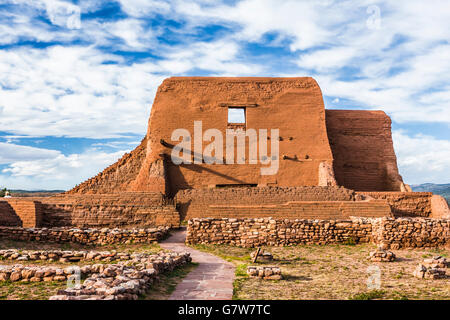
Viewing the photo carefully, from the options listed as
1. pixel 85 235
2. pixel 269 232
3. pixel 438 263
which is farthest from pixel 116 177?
pixel 438 263

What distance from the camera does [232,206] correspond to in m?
17.8

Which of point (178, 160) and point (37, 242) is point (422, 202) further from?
point (37, 242)

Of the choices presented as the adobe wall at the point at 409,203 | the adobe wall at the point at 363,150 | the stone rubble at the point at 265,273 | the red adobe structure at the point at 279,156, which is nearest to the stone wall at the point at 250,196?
the red adobe structure at the point at 279,156

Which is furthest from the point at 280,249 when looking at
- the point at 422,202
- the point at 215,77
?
the point at 215,77

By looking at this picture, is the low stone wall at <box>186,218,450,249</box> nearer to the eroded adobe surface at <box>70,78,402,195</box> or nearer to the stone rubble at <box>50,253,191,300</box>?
the stone rubble at <box>50,253,191,300</box>

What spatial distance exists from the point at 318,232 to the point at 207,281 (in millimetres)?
6771

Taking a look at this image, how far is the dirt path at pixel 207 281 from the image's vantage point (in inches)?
293

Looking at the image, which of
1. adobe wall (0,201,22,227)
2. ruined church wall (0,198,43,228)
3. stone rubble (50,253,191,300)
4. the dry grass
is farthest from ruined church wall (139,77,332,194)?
the dry grass

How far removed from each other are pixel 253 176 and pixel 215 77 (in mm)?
6137

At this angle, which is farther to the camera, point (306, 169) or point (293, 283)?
point (306, 169)

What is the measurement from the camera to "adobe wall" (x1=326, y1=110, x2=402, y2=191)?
26391mm

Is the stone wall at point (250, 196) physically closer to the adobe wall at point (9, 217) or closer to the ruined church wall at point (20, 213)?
the ruined church wall at point (20, 213)

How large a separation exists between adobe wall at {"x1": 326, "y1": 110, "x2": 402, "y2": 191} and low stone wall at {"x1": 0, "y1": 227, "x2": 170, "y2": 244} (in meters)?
14.7

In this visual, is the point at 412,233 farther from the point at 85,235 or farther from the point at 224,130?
the point at 224,130
